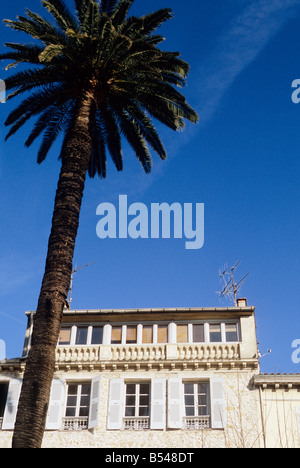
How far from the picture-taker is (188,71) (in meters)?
21.1

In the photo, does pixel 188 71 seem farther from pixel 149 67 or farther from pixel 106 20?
pixel 106 20

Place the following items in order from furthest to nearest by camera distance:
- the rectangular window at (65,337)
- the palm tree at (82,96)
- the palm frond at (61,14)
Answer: the rectangular window at (65,337), the palm frond at (61,14), the palm tree at (82,96)

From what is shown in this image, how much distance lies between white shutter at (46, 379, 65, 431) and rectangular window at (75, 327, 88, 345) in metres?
2.15

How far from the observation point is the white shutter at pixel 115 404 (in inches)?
938

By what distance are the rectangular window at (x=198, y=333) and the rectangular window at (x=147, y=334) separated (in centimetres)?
200

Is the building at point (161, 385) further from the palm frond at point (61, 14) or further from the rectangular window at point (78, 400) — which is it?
the palm frond at point (61, 14)

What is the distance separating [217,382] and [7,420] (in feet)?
29.7

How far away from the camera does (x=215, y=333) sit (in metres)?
26.4

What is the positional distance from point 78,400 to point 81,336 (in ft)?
10.1

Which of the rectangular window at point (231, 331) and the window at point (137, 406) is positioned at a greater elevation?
the rectangular window at point (231, 331)

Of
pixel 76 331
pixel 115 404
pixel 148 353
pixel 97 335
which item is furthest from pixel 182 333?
pixel 76 331

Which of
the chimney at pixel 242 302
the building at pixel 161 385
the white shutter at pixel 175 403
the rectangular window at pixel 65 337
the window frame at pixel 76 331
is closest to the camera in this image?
the building at pixel 161 385

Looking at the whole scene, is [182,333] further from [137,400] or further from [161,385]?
[137,400]

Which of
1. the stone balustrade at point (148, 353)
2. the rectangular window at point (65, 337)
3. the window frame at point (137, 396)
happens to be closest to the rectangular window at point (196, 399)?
the stone balustrade at point (148, 353)
